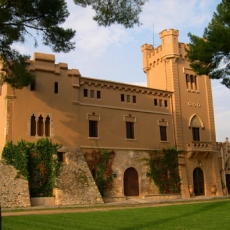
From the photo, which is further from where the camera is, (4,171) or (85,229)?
(4,171)

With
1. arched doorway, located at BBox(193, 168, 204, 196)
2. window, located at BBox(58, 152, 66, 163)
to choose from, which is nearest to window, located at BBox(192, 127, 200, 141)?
arched doorway, located at BBox(193, 168, 204, 196)

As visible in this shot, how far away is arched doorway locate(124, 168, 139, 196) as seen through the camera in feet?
95.1

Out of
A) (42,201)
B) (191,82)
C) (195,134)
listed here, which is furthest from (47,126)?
(191,82)

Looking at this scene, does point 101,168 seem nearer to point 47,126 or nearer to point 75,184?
point 75,184

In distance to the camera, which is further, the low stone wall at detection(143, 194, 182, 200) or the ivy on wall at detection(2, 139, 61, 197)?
the low stone wall at detection(143, 194, 182, 200)

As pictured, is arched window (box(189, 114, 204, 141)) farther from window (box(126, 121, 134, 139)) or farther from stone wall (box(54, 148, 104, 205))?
stone wall (box(54, 148, 104, 205))

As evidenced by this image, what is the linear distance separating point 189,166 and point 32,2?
21080mm

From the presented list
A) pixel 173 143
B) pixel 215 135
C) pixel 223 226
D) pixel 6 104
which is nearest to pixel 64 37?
pixel 6 104

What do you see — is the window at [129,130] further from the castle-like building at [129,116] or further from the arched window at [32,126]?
the arched window at [32,126]

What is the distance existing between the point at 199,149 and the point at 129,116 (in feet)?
23.5

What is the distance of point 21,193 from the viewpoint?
76.3 ft

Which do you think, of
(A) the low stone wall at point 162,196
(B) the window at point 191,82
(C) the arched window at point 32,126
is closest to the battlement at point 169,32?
(B) the window at point 191,82

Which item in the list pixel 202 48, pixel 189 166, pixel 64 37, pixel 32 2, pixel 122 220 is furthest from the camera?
pixel 189 166

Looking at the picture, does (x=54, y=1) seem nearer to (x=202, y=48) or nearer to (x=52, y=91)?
(x=202, y=48)
